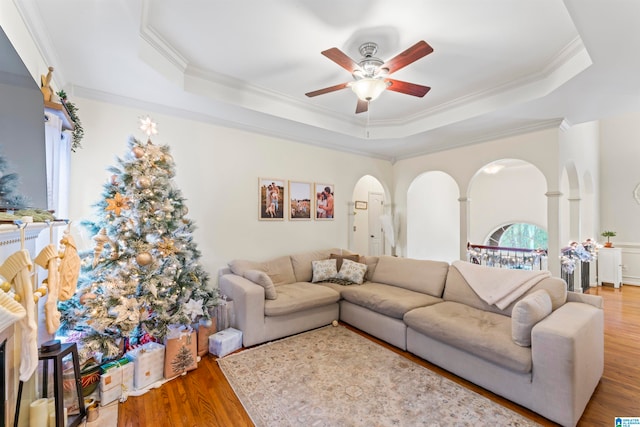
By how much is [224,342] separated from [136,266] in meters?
1.13

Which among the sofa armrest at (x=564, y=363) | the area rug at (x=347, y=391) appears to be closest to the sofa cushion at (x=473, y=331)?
the sofa armrest at (x=564, y=363)

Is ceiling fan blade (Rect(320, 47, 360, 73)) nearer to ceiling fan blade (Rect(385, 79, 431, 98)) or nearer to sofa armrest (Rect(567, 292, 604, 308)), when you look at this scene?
ceiling fan blade (Rect(385, 79, 431, 98))

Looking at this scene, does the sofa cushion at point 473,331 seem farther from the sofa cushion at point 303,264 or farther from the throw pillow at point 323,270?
the sofa cushion at point 303,264

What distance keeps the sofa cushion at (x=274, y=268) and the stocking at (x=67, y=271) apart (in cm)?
202

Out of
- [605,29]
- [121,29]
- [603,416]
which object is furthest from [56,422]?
[605,29]

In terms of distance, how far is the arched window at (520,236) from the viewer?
25.6 feet

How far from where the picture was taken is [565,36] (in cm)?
244

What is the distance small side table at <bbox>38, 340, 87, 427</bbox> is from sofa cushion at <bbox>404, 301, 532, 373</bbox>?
268cm

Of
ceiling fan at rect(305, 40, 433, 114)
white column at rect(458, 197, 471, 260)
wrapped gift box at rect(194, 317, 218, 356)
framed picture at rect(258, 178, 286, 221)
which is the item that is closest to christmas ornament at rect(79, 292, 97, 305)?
wrapped gift box at rect(194, 317, 218, 356)

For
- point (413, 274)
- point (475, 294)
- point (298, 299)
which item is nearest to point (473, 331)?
point (475, 294)

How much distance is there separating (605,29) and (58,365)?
4.22m

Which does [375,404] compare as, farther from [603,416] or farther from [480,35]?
[480,35]

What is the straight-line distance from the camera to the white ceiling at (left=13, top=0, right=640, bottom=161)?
2.04 meters

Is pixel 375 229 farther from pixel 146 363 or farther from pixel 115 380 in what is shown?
pixel 115 380
